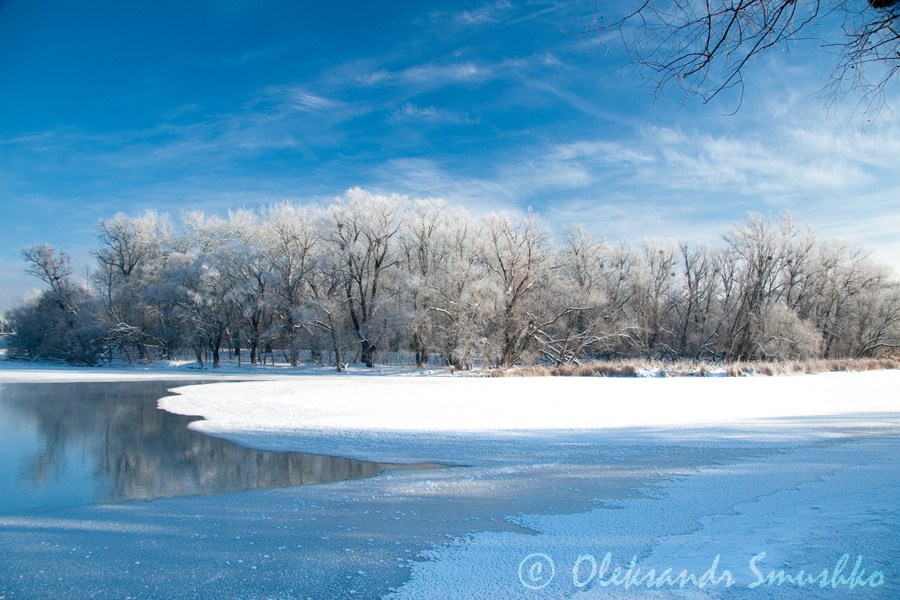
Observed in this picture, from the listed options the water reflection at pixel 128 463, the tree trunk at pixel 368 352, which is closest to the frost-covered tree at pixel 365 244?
the tree trunk at pixel 368 352

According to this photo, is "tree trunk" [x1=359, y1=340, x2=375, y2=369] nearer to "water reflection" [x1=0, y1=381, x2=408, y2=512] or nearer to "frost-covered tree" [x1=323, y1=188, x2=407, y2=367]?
Answer: "frost-covered tree" [x1=323, y1=188, x2=407, y2=367]

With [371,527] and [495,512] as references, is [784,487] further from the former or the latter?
[371,527]

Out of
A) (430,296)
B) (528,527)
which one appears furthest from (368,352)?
(528,527)

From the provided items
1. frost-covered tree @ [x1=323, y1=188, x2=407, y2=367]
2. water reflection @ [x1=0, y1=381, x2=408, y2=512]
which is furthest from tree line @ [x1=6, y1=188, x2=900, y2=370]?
water reflection @ [x1=0, y1=381, x2=408, y2=512]

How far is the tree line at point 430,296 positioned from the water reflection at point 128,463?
2108 centimetres

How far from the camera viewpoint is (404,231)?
40.6 m

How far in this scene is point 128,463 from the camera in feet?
27.9

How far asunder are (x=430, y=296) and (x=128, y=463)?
26.8 metres

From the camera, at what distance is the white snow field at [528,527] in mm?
3645

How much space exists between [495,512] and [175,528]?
10.2ft

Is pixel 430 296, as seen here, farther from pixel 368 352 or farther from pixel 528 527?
pixel 528 527

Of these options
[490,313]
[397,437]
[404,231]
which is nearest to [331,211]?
[404,231]

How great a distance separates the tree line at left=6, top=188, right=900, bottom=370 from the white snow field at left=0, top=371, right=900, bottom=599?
76.1 ft

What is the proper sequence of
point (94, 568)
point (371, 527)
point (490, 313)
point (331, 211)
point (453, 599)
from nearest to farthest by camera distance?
point (453, 599), point (94, 568), point (371, 527), point (490, 313), point (331, 211)
